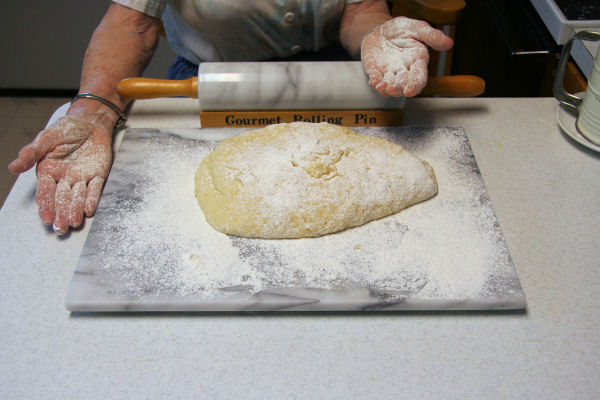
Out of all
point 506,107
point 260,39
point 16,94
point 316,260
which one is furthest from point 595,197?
point 16,94

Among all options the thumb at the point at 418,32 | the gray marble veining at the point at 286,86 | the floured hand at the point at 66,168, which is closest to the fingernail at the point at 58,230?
the floured hand at the point at 66,168

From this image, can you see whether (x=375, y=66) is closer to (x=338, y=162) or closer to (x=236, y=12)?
(x=338, y=162)

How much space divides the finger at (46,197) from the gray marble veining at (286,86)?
1.14ft

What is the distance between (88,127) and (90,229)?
0.28m

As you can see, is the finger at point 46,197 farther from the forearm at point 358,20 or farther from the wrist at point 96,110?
the forearm at point 358,20

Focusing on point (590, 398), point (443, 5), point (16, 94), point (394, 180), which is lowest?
point (16, 94)

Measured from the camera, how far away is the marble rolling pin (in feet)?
3.43

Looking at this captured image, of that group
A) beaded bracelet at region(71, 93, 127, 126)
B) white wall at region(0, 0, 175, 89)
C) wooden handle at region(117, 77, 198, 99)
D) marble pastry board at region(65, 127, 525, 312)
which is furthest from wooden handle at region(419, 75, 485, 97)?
white wall at region(0, 0, 175, 89)

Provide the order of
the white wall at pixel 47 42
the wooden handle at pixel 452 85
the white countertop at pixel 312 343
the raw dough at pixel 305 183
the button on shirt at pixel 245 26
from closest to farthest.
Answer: the white countertop at pixel 312 343 → the raw dough at pixel 305 183 → the wooden handle at pixel 452 85 → the button on shirt at pixel 245 26 → the white wall at pixel 47 42

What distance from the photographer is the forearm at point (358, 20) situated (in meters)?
1.25

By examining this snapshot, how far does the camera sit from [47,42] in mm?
2371

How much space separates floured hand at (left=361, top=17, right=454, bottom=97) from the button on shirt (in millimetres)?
305

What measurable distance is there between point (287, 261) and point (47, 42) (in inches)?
84.6

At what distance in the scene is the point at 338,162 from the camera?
3.00 feet
